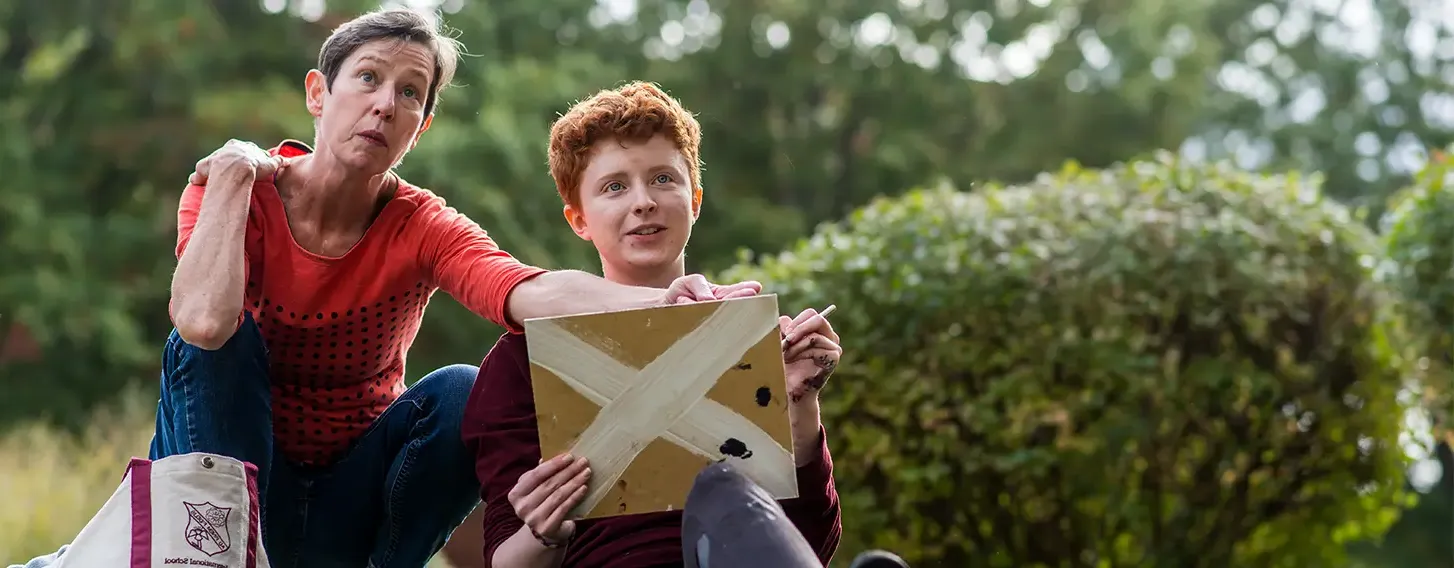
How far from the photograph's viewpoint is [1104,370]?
442 centimetres

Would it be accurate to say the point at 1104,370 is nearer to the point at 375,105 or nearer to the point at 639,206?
the point at 639,206

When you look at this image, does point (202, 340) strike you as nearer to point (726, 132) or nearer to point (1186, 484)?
point (1186, 484)

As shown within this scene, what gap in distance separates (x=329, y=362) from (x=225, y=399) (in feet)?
0.86

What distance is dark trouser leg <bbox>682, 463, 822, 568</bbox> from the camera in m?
1.78

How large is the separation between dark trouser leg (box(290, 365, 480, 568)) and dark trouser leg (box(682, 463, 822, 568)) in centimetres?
70

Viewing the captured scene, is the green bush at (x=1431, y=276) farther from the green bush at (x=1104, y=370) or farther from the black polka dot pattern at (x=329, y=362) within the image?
the black polka dot pattern at (x=329, y=362)

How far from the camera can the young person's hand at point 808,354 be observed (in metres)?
2.11

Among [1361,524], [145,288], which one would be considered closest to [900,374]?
[1361,524]

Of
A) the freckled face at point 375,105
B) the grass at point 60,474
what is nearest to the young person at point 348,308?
the freckled face at point 375,105

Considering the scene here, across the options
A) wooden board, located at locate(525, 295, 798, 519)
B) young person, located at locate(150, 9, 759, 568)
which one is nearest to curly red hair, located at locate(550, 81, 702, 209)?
young person, located at locate(150, 9, 759, 568)

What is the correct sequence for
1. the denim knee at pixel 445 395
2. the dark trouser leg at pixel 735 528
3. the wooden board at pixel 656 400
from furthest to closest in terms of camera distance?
the denim knee at pixel 445 395 → the wooden board at pixel 656 400 → the dark trouser leg at pixel 735 528

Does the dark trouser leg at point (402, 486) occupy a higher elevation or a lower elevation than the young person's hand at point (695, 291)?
lower

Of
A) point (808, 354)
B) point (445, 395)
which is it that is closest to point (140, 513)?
point (445, 395)

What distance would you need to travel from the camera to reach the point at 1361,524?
5051 millimetres
